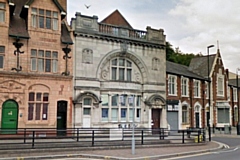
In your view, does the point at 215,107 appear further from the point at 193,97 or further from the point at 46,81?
the point at 46,81

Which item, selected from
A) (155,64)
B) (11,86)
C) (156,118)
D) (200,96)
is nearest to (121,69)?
(155,64)

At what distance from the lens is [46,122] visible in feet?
77.9

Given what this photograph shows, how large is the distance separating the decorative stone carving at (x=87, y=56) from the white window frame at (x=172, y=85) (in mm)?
10367

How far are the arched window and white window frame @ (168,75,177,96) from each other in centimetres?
613

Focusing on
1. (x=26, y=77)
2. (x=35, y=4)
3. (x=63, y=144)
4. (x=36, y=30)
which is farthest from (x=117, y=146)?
(x=35, y=4)

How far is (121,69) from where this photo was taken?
28.6 m

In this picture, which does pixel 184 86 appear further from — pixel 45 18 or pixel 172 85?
pixel 45 18

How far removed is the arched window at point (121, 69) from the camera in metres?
28.1

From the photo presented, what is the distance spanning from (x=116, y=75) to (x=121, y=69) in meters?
0.81

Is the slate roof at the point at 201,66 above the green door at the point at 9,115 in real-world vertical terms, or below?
above

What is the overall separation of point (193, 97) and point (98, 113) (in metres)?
14.9

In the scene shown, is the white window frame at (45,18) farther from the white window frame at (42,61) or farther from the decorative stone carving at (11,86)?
the decorative stone carving at (11,86)

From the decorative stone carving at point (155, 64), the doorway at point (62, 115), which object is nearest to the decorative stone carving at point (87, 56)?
the doorway at point (62, 115)

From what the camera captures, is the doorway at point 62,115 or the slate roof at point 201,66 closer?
the doorway at point 62,115
